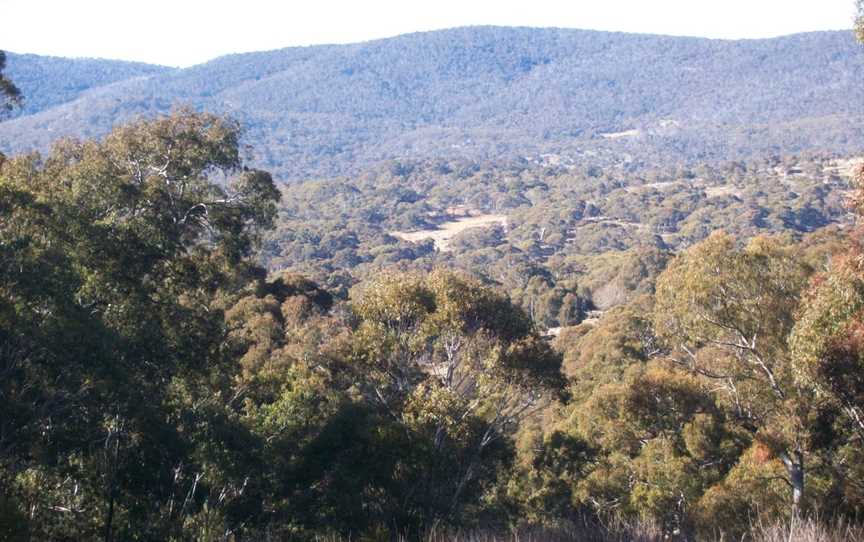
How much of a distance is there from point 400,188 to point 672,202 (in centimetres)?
4005

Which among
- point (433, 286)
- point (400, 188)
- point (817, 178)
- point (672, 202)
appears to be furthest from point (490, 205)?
point (433, 286)

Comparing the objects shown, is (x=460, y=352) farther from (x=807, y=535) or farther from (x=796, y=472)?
(x=807, y=535)

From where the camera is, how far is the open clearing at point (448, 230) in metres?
86.6

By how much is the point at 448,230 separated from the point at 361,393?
8430 centimetres

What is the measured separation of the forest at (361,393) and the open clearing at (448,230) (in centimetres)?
6811

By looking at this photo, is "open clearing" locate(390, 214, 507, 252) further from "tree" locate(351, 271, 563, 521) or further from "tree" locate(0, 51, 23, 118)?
"tree" locate(351, 271, 563, 521)

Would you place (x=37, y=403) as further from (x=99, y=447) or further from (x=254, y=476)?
(x=254, y=476)

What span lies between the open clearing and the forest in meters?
68.1

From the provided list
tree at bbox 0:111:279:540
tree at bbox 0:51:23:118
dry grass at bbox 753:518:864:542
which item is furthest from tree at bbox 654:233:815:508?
tree at bbox 0:51:23:118

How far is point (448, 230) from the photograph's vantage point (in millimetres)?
95250

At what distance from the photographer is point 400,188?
119m

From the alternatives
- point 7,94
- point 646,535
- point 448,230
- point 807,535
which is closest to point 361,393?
point 646,535

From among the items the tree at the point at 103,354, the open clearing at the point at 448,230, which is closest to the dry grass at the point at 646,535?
the tree at the point at 103,354

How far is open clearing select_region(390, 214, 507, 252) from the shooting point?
86562mm
